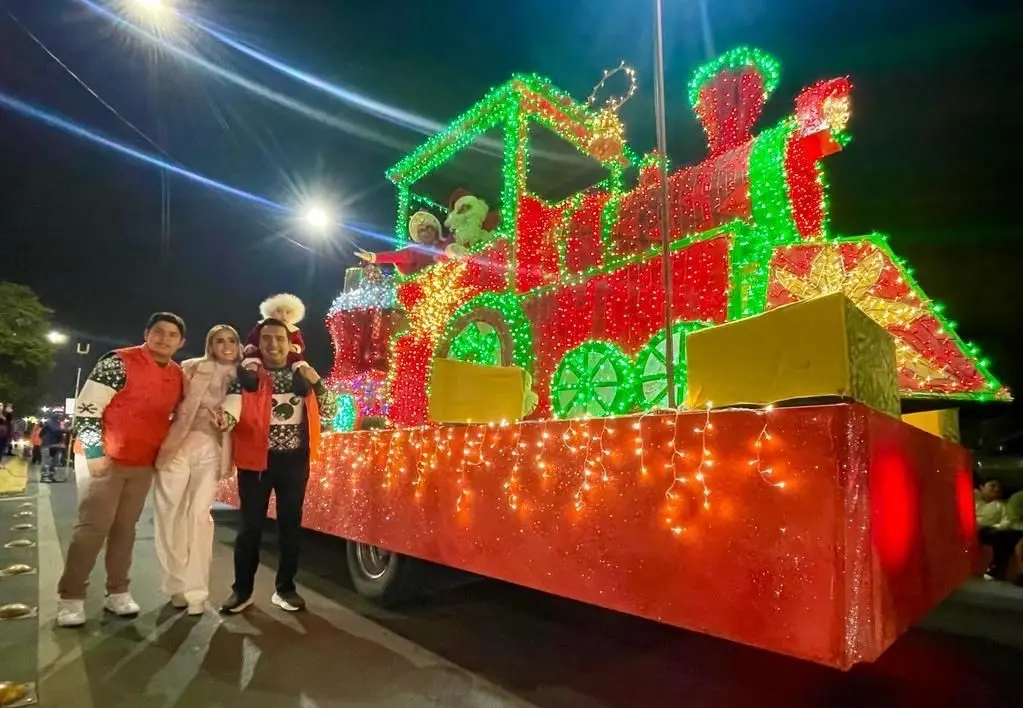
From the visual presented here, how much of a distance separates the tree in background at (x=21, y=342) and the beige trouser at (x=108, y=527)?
2370cm

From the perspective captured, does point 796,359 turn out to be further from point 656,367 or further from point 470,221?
point 470,221

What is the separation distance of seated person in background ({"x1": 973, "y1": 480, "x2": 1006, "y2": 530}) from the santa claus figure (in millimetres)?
6915

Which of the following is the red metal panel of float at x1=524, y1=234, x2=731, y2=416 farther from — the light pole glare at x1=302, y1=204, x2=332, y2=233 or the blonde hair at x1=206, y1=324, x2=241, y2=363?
the light pole glare at x1=302, y1=204, x2=332, y2=233

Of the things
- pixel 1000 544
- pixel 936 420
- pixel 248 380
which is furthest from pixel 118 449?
pixel 1000 544

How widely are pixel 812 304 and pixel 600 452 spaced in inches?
39.8

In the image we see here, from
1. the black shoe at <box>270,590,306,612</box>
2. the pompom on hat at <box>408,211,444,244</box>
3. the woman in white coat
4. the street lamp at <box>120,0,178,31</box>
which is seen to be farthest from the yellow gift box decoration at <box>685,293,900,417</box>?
the street lamp at <box>120,0,178,31</box>

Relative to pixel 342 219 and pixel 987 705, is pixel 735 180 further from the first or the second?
pixel 342 219

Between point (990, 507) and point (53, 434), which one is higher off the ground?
point (53, 434)

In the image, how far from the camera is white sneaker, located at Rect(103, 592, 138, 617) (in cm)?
364

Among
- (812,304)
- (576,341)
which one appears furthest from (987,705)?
(576,341)

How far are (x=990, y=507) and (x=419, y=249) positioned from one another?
7165 millimetres

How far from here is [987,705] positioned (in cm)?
288

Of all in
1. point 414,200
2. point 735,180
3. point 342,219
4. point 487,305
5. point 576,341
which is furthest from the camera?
point 342,219

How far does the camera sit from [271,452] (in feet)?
12.6
